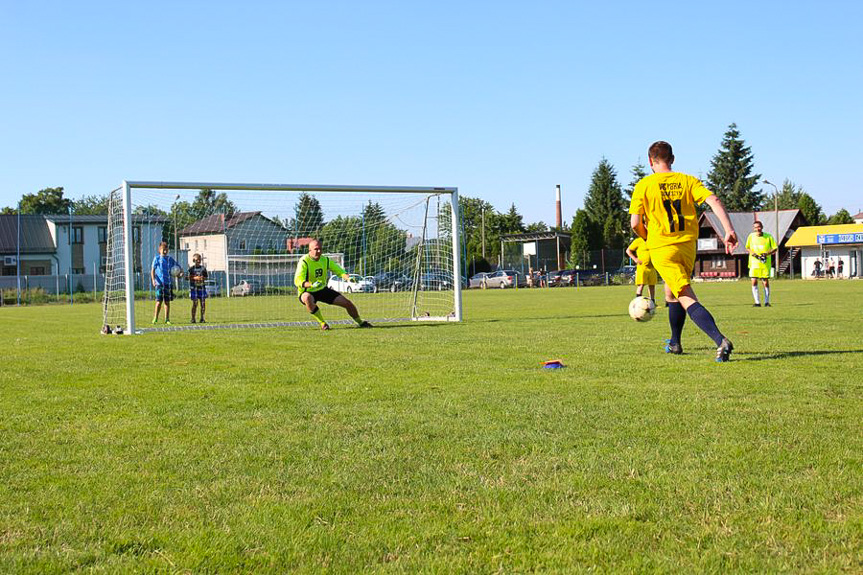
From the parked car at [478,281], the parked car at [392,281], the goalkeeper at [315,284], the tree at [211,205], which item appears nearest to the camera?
the goalkeeper at [315,284]

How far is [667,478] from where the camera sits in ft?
12.2

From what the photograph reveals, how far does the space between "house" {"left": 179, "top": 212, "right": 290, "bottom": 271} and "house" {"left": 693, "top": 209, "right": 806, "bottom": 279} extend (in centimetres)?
6027

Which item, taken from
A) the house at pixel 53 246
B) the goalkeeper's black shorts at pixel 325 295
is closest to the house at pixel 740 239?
the house at pixel 53 246

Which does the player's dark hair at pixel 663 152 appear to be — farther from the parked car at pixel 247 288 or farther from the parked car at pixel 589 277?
the parked car at pixel 589 277

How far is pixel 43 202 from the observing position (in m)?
110

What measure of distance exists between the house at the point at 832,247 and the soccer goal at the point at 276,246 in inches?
2194

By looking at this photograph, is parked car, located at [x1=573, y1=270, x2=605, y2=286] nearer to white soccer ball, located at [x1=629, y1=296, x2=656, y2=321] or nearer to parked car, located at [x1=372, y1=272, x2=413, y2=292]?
parked car, located at [x1=372, y1=272, x2=413, y2=292]

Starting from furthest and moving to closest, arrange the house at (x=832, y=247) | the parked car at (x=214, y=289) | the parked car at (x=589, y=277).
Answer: the house at (x=832, y=247)
the parked car at (x=589, y=277)
the parked car at (x=214, y=289)

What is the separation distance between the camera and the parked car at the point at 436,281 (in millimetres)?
19266

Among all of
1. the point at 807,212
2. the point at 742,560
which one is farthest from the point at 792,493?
the point at 807,212

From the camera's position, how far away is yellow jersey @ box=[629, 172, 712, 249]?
8.23 m

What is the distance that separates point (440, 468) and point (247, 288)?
20736 millimetres

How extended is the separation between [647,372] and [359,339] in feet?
18.4

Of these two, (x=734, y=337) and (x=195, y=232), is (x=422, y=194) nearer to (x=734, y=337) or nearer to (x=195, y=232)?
(x=195, y=232)
